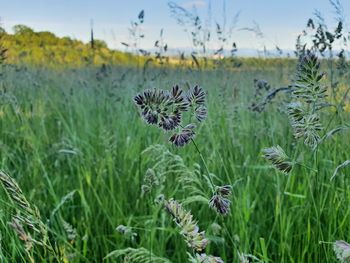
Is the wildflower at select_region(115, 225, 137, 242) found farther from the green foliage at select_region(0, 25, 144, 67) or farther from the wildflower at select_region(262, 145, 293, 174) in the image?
the green foliage at select_region(0, 25, 144, 67)

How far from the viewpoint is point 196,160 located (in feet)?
8.66

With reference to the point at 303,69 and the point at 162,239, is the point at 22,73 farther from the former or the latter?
the point at 303,69

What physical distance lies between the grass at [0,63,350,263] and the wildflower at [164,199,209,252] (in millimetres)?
409

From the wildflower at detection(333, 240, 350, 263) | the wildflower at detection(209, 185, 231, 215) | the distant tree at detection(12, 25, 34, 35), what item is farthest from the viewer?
the distant tree at detection(12, 25, 34, 35)

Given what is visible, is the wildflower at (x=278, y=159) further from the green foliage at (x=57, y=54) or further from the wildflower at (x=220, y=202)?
the green foliage at (x=57, y=54)

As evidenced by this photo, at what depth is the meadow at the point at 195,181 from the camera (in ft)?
3.13

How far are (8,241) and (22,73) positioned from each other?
411 centimetres

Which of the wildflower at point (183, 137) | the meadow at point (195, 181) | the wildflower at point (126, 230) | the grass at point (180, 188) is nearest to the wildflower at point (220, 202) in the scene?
the meadow at point (195, 181)

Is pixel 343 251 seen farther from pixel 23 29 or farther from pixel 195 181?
pixel 23 29

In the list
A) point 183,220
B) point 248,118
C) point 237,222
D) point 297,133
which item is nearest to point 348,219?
point 237,222

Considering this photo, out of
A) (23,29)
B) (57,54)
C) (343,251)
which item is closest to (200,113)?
(343,251)

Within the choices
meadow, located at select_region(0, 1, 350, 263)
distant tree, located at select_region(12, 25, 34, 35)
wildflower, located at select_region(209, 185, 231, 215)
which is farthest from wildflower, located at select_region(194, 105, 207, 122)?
distant tree, located at select_region(12, 25, 34, 35)

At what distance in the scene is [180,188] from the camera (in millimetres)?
2396

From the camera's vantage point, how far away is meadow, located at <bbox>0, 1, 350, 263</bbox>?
96cm
